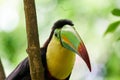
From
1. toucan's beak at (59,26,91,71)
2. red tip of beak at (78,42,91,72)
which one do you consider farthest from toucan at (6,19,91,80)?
red tip of beak at (78,42,91,72)

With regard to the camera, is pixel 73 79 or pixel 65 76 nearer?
pixel 65 76

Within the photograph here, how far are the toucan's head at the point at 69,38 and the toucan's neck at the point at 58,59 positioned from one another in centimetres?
6

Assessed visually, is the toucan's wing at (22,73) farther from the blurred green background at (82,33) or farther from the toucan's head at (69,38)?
the blurred green background at (82,33)

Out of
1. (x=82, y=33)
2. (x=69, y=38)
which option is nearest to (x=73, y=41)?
(x=69, y=38)

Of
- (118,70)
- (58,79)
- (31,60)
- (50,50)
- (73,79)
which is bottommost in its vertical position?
(73,79)

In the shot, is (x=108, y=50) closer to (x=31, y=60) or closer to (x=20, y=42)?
(x=20, y=42)

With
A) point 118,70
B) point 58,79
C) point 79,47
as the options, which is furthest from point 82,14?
point 79,47

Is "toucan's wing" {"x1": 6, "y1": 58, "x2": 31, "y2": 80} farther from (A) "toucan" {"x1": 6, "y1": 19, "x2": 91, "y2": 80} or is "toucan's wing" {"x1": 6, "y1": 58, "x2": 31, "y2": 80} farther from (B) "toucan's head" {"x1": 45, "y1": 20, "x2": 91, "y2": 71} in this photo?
(B) "toucan's head" {"x1": 45, "y1": 20, "x2": 91, "y2": 71}

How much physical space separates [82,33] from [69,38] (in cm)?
307

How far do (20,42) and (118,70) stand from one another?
5.28ft

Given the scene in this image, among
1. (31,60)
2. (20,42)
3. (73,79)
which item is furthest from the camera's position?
(20,42)

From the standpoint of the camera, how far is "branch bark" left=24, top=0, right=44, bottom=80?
2652 mm

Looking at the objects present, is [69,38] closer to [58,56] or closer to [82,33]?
[58,56]

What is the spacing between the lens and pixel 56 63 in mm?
3387
